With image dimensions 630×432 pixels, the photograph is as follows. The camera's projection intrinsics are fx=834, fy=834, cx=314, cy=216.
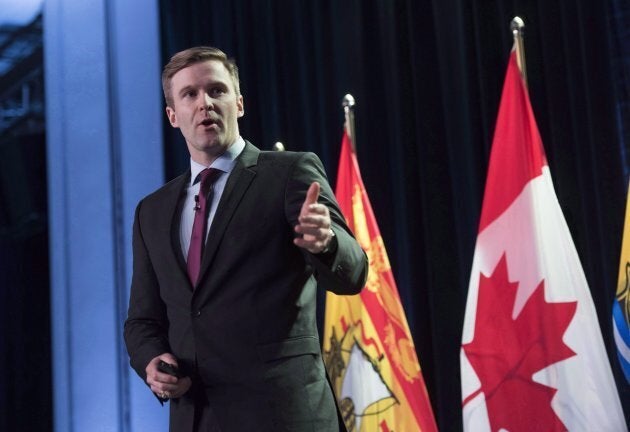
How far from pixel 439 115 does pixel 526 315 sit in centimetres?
121

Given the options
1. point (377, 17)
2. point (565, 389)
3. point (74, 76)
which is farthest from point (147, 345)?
point (74, 76)

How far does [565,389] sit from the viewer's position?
2.81 m

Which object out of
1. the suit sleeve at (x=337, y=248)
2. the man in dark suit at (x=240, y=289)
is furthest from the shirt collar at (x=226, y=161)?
the suit sleeve at (x=337, y=248)

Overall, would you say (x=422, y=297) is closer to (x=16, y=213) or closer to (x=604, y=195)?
(x=604, y=195)

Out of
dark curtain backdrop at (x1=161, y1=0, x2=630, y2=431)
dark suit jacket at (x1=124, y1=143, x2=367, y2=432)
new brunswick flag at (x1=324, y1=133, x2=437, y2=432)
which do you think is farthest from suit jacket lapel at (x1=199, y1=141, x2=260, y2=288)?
dark curtain backdrop at (x1=161, y1=0, x2=630, y2=431)

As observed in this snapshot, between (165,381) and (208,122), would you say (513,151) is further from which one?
(165,381)

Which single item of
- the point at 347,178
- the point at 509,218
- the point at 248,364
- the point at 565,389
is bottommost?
the point at 565,389

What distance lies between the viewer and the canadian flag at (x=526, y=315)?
2.79m

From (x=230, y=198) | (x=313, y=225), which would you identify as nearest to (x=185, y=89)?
(x=230, y=198)

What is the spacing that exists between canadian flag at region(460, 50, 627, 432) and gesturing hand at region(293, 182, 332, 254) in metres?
1.71

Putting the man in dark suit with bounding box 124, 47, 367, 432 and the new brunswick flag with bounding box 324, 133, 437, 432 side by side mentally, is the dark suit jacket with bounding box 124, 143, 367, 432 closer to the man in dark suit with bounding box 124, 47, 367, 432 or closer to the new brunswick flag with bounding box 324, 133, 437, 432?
the man in dark suit with bounding box 124, 47, 367, 432

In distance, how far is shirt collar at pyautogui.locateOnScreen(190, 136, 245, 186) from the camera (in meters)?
1.73

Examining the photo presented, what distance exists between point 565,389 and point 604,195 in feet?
3.01

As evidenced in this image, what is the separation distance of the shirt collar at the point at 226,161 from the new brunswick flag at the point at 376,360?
5.55 feet
